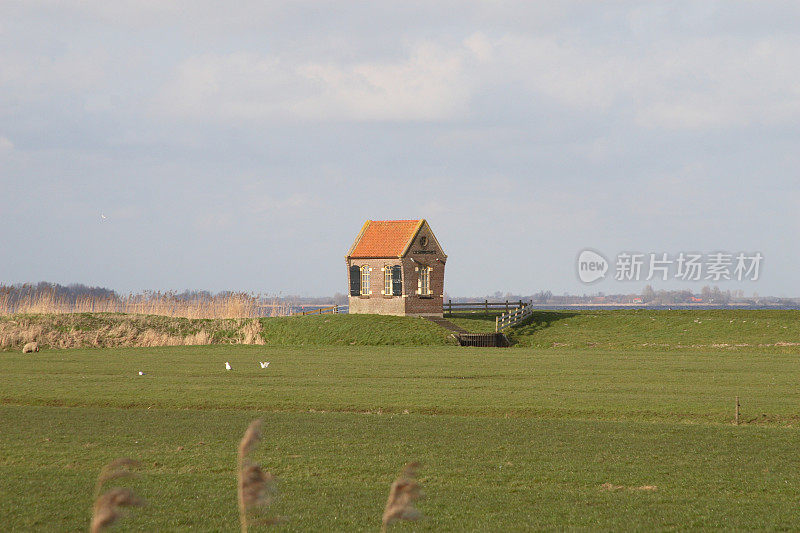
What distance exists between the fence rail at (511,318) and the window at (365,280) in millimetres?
10567

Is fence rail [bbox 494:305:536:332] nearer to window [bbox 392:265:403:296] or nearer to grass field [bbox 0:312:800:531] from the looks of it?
window [bbox 392:265:403:296]

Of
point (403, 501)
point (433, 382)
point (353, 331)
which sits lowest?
Answer: point (433, 382)

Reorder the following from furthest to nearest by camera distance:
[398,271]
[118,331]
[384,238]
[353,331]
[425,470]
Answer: [384,238] → [398,271] → [353,331] → [118,331] → [425,470]

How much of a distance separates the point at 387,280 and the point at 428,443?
47181mm

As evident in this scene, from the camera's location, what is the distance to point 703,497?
11.8 m

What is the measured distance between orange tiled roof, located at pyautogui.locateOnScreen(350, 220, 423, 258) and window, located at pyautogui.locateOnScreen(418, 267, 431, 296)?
2559 millimetres

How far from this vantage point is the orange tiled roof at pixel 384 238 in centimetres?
6375

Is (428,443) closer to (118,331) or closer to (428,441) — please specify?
(428,441)

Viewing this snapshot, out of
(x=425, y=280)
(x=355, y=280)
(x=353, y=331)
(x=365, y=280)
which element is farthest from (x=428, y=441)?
(x=355, y=280)

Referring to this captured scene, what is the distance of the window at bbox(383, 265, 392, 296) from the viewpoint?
63.0m

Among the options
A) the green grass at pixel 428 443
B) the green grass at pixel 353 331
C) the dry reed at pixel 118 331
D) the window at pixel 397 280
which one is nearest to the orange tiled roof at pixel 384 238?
the window at pixel 397 280

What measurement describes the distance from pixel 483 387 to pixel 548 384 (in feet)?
8.24

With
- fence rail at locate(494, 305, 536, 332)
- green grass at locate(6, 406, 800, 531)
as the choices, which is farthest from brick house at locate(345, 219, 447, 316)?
green grass at locate(6, 406, 800, 531)

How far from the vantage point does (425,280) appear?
6406cm
